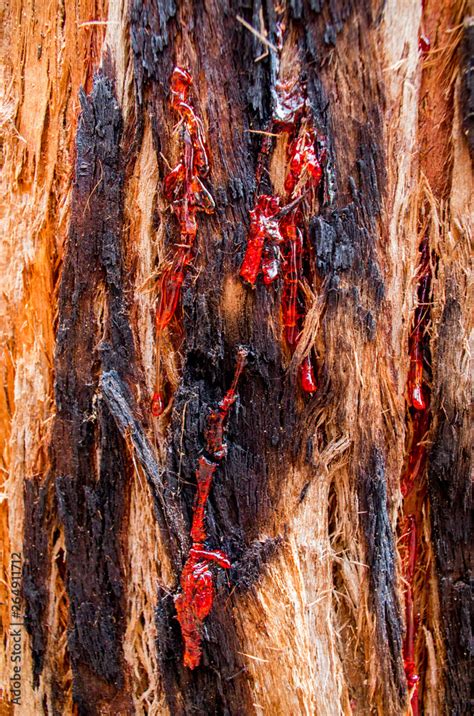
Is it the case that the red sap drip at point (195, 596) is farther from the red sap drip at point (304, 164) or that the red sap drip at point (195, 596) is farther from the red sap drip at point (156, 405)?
the red sap drip at point (304, 164)

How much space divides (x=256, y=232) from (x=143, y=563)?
60 centimetres

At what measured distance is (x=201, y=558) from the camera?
87 centimetres

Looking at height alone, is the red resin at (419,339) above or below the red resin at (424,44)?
below

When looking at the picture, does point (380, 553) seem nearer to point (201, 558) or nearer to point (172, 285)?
point (201, 558)

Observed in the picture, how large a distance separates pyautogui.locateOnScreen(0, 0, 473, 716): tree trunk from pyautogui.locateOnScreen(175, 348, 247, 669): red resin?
0.01 metres

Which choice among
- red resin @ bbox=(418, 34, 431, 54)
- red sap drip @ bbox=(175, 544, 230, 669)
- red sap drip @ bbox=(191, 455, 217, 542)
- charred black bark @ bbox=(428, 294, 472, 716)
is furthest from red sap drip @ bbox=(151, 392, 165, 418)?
red resin @ bbox=(418, 34, 431, 54)

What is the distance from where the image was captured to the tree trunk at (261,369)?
33.6 inches

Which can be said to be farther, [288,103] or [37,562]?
[37,562]

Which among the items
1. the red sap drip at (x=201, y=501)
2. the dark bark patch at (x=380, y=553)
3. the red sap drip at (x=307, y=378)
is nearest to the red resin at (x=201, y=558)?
the red sap drip at (x=201, y=501)

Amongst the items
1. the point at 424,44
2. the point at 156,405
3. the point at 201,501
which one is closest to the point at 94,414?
the point at 156,405

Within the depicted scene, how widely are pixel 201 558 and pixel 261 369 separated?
1.09ft

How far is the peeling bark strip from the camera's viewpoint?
892 millimetres

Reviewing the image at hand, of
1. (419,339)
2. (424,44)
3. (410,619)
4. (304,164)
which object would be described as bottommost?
(410,619)

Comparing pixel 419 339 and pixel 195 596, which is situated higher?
pixel 419 339
